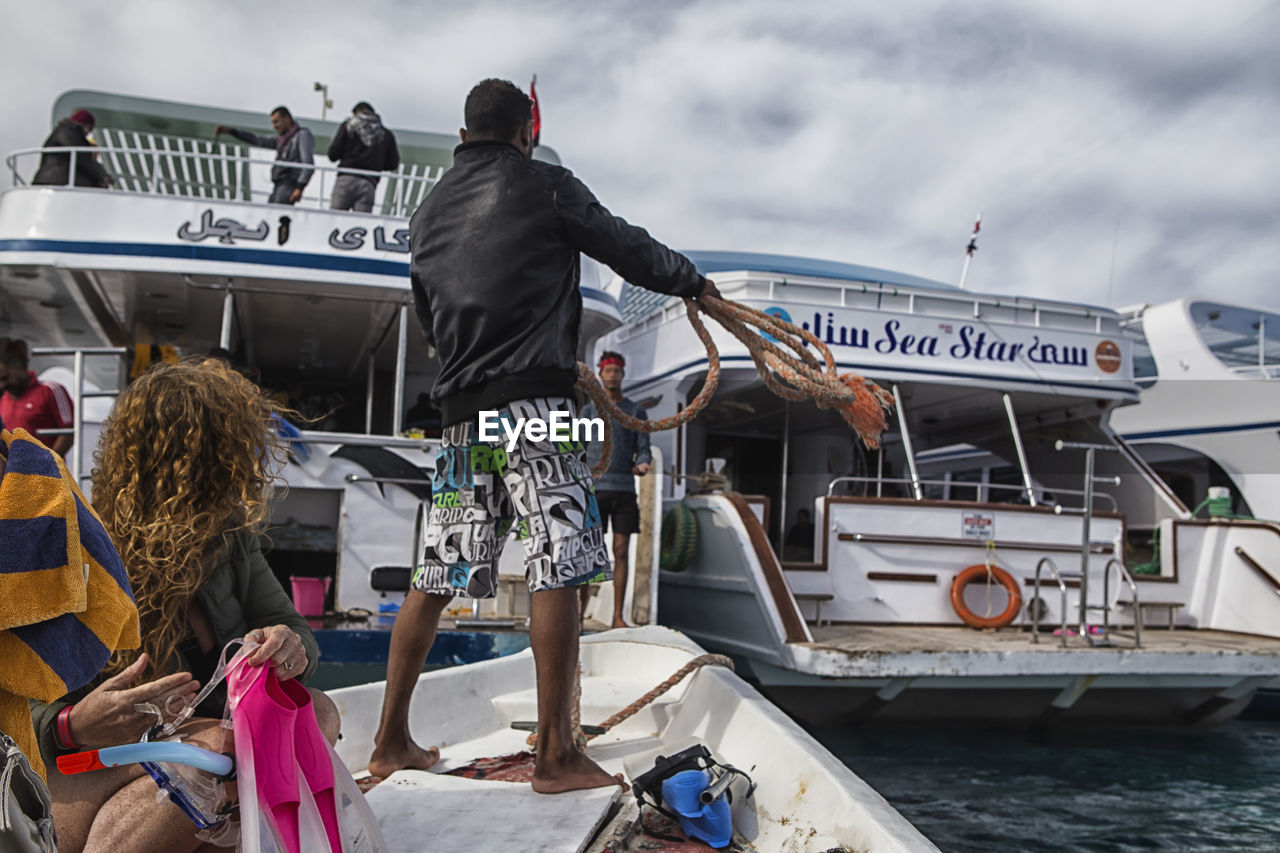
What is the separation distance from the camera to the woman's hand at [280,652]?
4.59 feet

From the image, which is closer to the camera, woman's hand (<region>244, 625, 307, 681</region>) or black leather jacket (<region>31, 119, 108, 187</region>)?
woman's hand (<region>244, 625, 307, 681</region>)

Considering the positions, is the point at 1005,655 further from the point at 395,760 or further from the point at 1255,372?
the point at 1255,372

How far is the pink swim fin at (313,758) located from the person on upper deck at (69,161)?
7.03 metres

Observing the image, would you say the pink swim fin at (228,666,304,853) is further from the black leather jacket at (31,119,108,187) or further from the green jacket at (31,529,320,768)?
the black leather jacket at (31,119,108,187)

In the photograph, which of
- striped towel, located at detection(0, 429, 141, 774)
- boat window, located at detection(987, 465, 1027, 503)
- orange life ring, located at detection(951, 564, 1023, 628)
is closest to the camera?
striped towel, located at detection(0, 429, 141, 774)

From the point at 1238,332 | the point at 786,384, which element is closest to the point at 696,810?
the point at 786,384

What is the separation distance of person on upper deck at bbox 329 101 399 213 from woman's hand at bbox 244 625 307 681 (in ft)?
21.6

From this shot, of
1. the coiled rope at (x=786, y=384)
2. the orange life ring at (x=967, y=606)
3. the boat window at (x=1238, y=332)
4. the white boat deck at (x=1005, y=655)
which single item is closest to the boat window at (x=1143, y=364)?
the boat window at (x=1238, y=332)

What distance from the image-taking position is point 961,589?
22.0ft

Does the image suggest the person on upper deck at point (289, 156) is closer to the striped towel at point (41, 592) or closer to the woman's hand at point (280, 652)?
the woman's hand at point (280, 652)

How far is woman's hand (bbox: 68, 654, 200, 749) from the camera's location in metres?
1.26

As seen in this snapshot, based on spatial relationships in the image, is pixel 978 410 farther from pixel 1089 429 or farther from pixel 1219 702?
pixel 1219 702

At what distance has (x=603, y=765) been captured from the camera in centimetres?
260

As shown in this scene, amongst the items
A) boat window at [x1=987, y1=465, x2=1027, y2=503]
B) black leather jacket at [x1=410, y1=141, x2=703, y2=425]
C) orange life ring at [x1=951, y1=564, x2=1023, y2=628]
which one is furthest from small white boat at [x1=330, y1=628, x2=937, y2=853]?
boat window at [x1=987, y1=465, x2=1027, y2=503]
